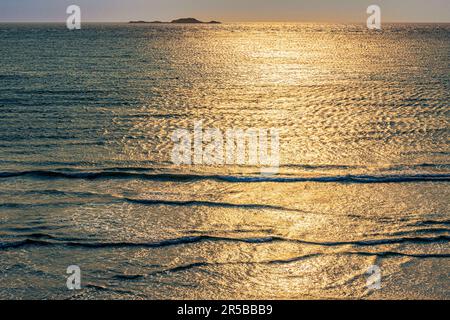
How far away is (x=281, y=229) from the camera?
27.7 feet

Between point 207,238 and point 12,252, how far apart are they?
2506 mm

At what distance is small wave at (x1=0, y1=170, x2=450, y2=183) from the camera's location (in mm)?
10719

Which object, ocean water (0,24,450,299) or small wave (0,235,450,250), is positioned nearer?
ocean water (0,24,450,299)

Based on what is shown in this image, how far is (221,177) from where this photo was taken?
10.9m

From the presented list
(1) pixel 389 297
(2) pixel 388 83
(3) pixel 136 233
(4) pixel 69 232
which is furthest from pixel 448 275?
(2) pixel 388 83

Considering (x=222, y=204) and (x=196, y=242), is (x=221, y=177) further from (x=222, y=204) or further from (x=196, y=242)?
(x=196, y=242)

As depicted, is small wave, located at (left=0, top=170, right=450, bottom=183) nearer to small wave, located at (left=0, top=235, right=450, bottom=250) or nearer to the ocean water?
the ocean water

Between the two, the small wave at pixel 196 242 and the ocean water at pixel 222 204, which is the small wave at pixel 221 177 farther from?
the small wave at pixel 196 242

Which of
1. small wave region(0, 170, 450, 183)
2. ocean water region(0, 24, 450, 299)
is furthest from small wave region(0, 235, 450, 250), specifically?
small wave region(0, 170, 450, 183)

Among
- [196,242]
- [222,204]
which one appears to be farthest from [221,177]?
[196,242]

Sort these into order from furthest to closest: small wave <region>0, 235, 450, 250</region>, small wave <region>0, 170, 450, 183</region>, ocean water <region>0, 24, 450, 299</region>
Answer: small wave <region>0, 170, 450, 183</region> < small wave <region>0, 235, 450, 250</region> < ocean water <region>0, 24, 450, 299</region>
